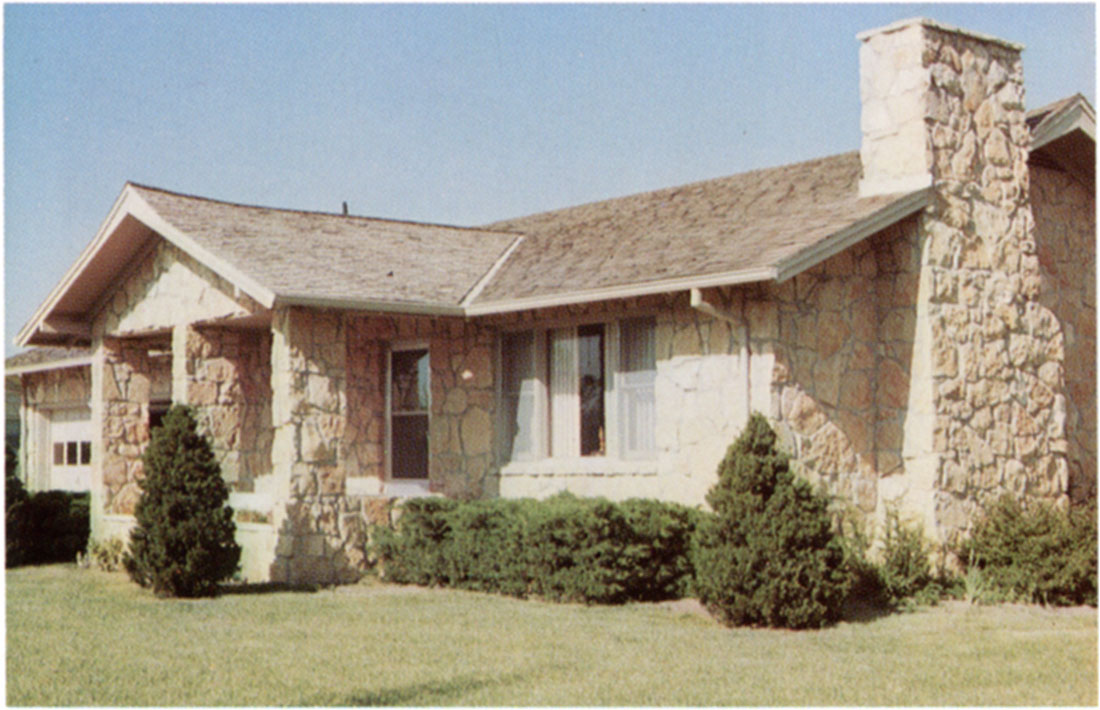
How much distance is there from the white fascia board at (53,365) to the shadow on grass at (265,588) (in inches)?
347

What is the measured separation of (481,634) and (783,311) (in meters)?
4.38

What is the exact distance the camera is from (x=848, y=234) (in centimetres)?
1237

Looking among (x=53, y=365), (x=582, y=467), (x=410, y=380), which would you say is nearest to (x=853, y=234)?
(x=582, y=467)

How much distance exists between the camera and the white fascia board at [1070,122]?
14.4 meters

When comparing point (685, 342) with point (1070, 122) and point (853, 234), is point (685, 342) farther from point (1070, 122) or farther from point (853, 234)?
point (1070, 122)

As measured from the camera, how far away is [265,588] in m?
14.0

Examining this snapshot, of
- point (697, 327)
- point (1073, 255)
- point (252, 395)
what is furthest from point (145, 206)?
point (1073, 255)

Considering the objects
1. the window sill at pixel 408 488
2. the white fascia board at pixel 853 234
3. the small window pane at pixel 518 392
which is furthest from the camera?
the window sill at pixel 408 488

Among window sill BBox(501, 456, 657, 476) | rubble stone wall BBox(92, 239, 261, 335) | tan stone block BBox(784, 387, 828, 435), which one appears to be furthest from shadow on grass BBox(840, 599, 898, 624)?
rubble stone wall BBox(92, 239, 261, 335)

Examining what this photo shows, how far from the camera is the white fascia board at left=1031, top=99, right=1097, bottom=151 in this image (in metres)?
14.4

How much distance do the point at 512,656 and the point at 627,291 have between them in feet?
14.8

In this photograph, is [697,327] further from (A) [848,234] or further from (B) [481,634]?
(B) [481,634]

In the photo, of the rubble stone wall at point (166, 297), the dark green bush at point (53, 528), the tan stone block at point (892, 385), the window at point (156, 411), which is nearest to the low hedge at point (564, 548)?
the tan stone block at point (892, 385)

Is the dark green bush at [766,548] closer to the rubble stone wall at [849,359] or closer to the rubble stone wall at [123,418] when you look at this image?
the rubble stone wall at [849,359]
